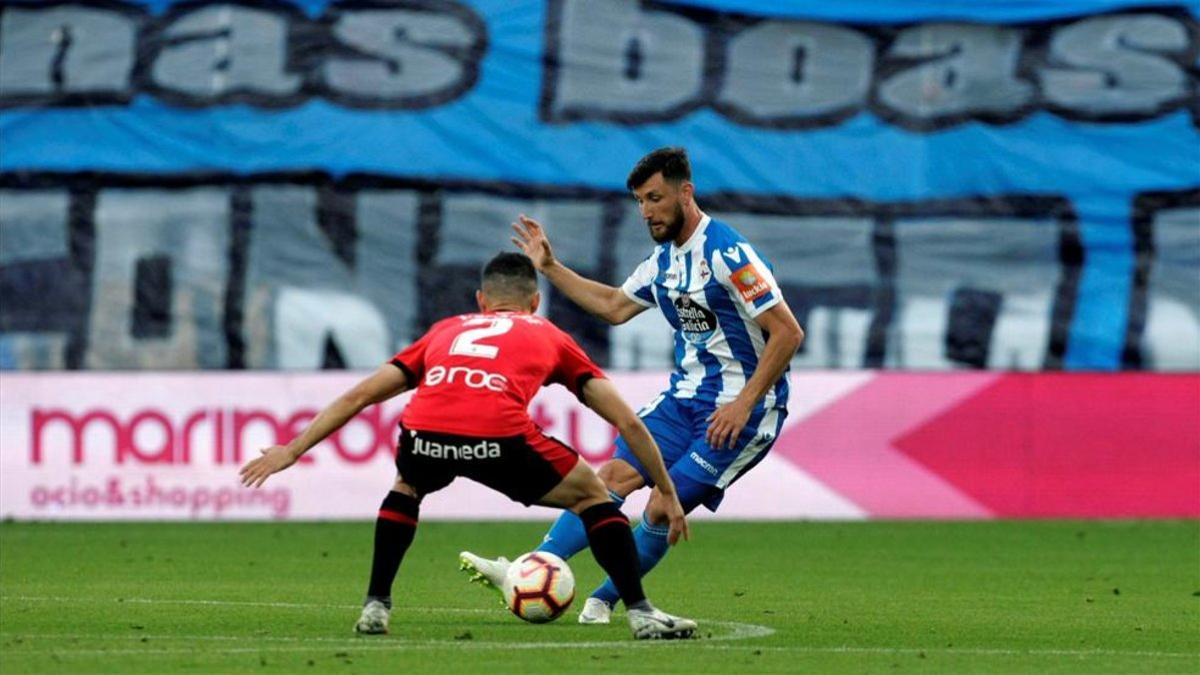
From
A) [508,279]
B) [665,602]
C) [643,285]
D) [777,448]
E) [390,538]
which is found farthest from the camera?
[777,448]

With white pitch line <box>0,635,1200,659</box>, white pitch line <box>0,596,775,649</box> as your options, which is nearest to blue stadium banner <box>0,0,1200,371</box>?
white pitch line <box>0,596,775,649</box>

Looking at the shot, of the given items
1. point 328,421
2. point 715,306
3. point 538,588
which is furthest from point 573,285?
point 328,421

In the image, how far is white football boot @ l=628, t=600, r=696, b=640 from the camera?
29.3ft

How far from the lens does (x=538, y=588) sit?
31.3 feet

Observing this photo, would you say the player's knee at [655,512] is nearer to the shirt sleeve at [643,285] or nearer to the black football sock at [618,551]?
the black football sock at [618,551]

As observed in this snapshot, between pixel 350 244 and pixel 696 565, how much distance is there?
777cm

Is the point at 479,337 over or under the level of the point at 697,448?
over

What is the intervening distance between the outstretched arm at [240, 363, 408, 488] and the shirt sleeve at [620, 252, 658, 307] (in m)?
1.79

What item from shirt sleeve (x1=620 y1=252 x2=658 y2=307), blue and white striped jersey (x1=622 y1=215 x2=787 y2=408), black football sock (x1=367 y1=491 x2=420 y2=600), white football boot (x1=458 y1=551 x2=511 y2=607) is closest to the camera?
black football sock (x1=367 y1=491 x2=420 y2=600)

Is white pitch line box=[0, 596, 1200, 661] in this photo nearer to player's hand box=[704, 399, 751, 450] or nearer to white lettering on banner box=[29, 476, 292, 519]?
player's hand box=[704, 399, 751, 450]

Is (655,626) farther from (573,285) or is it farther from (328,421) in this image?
(573,285)

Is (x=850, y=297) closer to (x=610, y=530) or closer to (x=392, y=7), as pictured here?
(x=392, y=7)

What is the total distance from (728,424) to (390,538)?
62.8 inches

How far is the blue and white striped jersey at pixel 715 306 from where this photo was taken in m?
9.90
